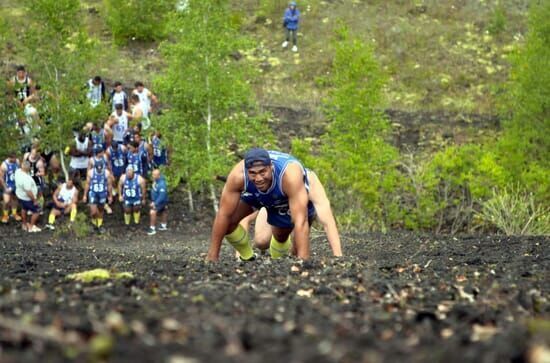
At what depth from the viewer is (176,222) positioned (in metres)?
24.7

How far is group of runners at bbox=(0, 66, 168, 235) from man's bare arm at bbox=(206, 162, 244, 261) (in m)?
11.5

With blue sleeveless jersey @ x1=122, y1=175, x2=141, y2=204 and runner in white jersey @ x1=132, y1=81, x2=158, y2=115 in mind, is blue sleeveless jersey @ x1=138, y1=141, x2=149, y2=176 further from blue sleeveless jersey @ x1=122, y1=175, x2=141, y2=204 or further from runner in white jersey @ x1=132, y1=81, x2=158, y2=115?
runner in white jersey @ x1=132, y1=81, x2=158, y2=115

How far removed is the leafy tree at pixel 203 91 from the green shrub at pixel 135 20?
13.2m

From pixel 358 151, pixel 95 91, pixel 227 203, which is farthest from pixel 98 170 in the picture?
pixel 227 203

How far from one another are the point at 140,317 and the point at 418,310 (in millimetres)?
1726

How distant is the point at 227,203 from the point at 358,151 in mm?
14160

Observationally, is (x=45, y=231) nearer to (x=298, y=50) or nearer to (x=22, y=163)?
(x=22, y=163)

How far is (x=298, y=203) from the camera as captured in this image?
9.81 m

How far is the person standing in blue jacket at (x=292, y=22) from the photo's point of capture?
124 ft

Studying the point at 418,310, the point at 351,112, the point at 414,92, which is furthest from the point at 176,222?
the point at 418,310

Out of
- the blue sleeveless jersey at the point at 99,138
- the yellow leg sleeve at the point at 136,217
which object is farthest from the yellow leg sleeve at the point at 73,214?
the blue sleeveless jersey at the point at 99,138

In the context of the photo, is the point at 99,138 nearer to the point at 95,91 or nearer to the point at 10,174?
the point at 95,91

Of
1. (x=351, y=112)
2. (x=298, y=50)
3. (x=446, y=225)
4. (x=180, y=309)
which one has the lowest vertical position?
(x=446, y=225)

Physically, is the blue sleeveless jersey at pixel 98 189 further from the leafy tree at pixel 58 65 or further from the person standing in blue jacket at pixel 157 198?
the leafy tree at pixel 58 65
